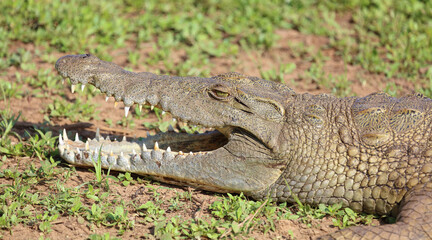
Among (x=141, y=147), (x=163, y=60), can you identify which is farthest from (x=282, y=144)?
(x=163, y=60)

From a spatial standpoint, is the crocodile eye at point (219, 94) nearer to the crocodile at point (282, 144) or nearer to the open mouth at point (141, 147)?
the crocodile at point (282, 144)

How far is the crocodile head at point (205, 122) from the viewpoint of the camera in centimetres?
407

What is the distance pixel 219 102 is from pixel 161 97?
0.48 metres

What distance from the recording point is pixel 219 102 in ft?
13.8

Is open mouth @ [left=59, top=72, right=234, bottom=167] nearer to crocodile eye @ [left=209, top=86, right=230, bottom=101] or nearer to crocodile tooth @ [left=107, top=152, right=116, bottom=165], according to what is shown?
crocodile tooth @ [left=107, top=152, right=116, bottom=165]

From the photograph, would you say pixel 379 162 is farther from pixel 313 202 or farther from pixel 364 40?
pixel 364 40

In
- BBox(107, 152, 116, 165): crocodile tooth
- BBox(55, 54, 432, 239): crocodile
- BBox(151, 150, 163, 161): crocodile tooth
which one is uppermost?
BBox(55, 54, 432, 239): crocodile

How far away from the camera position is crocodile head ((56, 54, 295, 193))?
4.07 metres

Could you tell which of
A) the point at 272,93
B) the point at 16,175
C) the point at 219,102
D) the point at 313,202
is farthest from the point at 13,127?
the point at 313,202

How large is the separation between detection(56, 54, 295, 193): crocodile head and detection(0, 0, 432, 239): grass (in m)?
0.18

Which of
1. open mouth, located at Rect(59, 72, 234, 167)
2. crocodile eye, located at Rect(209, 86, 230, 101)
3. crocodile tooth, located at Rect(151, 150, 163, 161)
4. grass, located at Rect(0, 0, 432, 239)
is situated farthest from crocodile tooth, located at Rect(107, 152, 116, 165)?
crocodile eye, located at Rect(209, 86, 230, 101)

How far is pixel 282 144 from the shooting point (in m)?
4.03

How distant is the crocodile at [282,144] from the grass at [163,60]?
0.55ft

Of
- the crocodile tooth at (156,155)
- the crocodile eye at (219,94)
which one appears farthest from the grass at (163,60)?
the crocodile eye at (219,94)
